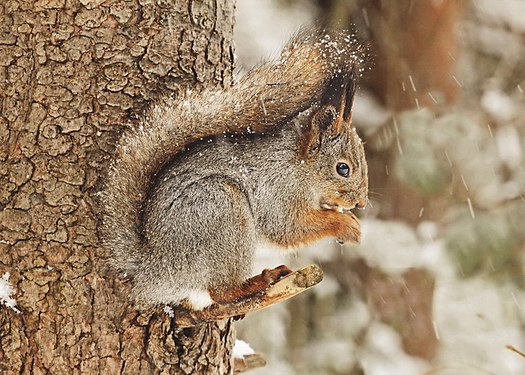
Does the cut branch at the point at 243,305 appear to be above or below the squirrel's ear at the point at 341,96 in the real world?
below

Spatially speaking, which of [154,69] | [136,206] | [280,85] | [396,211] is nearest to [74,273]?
[136,206]

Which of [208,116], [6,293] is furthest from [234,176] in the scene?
[6,293]

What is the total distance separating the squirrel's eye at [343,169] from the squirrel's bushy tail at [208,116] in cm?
16

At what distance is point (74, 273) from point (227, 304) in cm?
27

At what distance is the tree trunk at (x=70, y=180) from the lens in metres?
1.30

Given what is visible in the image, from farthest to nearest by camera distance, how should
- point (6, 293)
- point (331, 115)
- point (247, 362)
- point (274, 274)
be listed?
1. point (247, 362)
2. point (331, 115)
3. point (274, 274)
4. point (6, 293)

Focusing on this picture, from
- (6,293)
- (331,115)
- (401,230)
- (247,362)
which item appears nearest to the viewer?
(6,293)

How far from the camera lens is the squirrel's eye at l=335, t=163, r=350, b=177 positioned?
1565mm

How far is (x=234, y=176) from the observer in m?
1.45

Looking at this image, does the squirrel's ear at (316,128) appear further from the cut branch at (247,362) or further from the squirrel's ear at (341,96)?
the cut branch at (247,362)

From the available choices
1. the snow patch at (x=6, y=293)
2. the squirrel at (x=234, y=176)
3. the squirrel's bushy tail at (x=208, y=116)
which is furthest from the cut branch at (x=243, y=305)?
the snow patch at (x=6, y=293)

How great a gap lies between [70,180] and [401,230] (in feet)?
5.82

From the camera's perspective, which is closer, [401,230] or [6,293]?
[6,293]

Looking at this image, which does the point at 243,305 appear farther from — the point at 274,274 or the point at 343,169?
the point at 343,169
